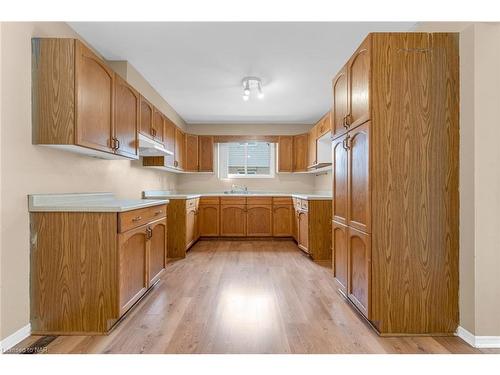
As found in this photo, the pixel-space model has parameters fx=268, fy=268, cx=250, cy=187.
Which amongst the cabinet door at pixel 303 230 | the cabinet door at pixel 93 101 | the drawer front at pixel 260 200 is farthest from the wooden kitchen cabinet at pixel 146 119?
the cabinet door at pixel 303 230

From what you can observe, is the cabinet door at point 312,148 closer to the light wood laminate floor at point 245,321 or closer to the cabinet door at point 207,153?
the cabinet door at point 207,153

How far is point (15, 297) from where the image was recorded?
171 centimetres

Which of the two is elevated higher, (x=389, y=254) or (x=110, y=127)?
(x=110, y=127)

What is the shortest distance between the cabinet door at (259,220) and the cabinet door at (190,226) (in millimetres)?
1051

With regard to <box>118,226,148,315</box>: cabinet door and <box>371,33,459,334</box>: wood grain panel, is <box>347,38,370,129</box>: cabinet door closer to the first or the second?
<box>371,33,459,334</box>: wood grain panel

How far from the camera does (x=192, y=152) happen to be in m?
5.44

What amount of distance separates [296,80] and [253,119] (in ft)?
6.90

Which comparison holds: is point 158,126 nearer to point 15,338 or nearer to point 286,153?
point 15,338

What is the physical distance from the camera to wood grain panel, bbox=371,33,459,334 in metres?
1.80

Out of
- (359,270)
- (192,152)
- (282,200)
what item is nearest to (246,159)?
(192,152)

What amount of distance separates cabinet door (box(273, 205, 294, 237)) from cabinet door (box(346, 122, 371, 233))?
2.86 metres
